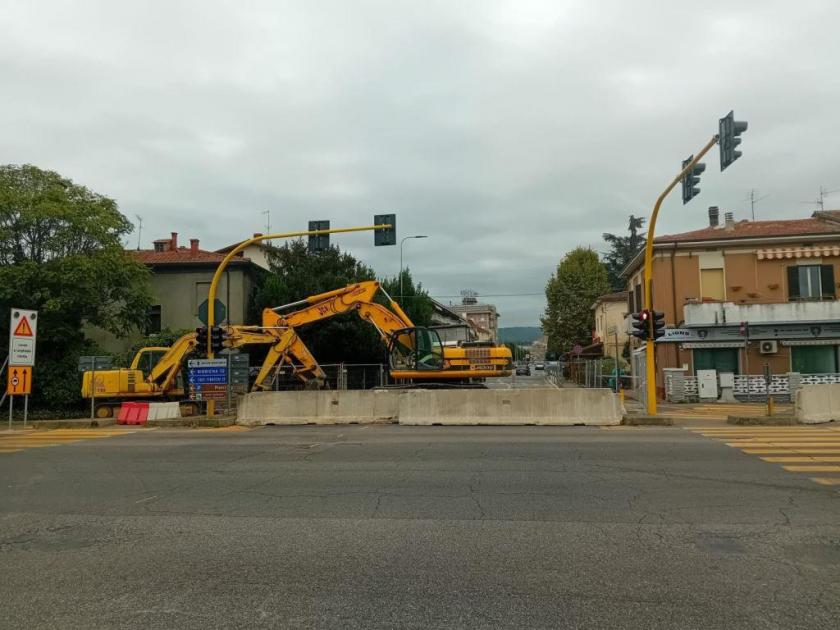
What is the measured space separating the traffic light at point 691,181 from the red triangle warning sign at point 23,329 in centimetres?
1950

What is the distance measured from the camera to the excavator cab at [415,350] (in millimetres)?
23266

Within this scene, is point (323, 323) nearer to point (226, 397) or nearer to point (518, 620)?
point (226, 397)

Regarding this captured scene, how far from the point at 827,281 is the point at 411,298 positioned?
2382cm

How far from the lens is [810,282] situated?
31688 millimetres

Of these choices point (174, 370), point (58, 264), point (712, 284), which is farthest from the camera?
point (712, 284)

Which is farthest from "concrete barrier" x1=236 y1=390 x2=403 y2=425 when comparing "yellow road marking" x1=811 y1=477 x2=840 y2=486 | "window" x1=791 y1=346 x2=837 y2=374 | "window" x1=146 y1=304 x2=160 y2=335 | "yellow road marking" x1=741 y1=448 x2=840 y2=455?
"window" x1=791 y1=346 x2=837 y2=374

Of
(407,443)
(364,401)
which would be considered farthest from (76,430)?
(407,443)

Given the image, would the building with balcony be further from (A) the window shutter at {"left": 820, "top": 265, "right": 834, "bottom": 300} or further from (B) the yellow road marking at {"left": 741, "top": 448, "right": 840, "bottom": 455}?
(B) the yellow road marking at {"left": 741, "top": 448, "right": 840, "bottom": 455}

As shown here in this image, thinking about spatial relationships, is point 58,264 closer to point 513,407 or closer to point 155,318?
point 155,318

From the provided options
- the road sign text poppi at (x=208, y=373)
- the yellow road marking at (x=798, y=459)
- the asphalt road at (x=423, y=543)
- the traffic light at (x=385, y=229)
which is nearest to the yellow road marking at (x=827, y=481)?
the asphalt road at (x=423, y=543)

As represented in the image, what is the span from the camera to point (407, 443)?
14320 mm

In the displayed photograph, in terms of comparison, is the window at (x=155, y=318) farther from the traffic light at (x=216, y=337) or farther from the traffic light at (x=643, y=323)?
the traffic light at (x=643, y=323)

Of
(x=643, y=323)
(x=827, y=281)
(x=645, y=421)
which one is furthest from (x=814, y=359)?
(x=645, y=421)

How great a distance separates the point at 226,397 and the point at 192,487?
13.7 m
